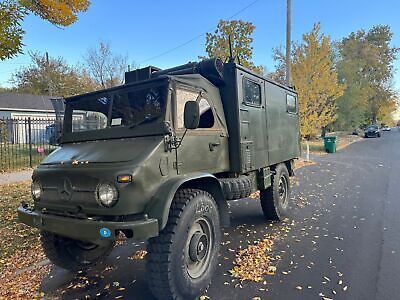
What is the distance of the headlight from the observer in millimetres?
2816

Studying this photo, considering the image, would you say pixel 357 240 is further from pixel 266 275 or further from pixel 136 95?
pixel 136 95

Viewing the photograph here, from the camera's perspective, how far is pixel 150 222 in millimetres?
2732

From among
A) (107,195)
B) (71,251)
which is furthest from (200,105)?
(71,251)

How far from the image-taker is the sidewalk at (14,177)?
32.4 ft

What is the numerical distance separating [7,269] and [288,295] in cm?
356

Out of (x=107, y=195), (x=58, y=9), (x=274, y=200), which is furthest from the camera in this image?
(x=58, y=9)

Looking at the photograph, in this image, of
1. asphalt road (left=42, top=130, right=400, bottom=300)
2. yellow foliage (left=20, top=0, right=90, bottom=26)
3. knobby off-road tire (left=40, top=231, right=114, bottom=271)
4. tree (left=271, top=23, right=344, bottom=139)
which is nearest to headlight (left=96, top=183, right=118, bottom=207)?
asphalt road (left=42, top=130, right=400, bottom=300)

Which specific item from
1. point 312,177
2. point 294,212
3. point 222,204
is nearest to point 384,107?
point 312,177

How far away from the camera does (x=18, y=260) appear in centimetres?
430

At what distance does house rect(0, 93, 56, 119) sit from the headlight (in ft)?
87.5

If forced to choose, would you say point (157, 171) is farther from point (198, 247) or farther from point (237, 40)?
point (237, 40)

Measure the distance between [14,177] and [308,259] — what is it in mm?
10174

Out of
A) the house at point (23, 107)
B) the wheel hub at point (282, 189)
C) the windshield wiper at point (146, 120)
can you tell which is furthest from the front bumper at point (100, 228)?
the house at point (23, 107)

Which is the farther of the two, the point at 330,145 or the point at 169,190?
the point at 330,145
